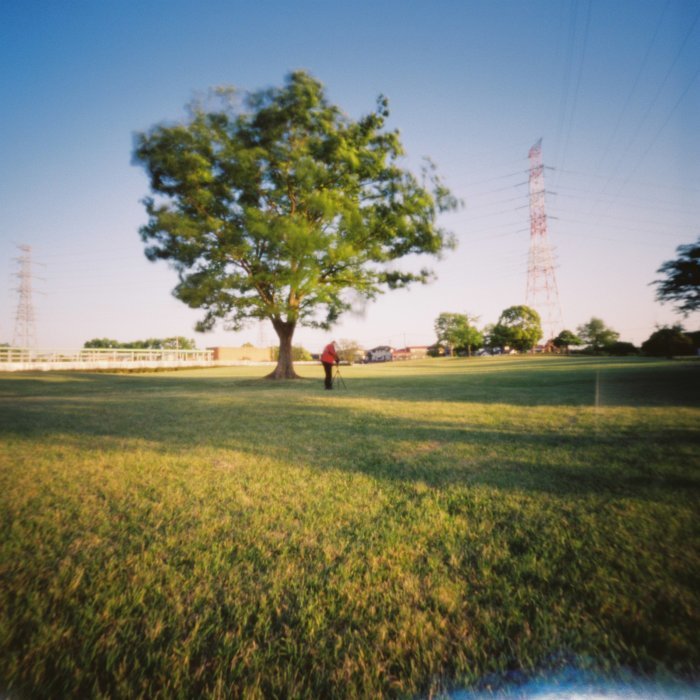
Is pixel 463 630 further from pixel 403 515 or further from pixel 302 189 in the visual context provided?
pixel 302 189

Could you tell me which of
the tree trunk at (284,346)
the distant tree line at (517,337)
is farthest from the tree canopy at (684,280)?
the distant tree line at (517,337)

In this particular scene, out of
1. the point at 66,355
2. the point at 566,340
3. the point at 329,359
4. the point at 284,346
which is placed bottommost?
the point at 329,359

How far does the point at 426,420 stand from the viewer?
611 cm

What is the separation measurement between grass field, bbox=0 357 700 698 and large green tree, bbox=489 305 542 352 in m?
74.5

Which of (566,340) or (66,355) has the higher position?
(566,340)

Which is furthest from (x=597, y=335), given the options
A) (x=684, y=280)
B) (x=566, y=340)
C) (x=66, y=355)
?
(x=66, y=355)

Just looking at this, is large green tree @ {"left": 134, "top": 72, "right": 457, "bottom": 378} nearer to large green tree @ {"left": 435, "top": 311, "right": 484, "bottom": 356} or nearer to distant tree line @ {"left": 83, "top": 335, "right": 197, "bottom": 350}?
large green tree @ {"left": 435, "top": 311, "right": 484, "bottom": 356}

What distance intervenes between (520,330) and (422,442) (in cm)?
7509

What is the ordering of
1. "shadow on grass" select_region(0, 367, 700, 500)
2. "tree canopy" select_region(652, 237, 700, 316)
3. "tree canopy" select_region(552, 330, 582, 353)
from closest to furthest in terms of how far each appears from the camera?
"shadow on grass" select_region(0, 367, 700, 500), "tree canopy" select_region(652, 237, 700, 316), "tree canopy" select_region(552, 330, 582, 353)

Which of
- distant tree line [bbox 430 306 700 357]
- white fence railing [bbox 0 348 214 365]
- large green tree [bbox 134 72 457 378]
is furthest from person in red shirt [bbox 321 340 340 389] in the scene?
distant tree line [bbox 430 306 700 357]

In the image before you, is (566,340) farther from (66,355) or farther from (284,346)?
(66,355)

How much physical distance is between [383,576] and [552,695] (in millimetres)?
815

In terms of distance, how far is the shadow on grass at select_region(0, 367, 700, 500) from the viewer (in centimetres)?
309

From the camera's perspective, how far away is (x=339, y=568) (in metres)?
1.80
